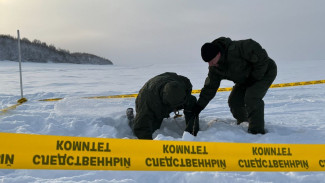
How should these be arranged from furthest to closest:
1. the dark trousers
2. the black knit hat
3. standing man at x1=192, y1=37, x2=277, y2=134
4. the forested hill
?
the forested hill, the dark trousers, standing man at x1=192, y1=37, x2=277, y2=134, the black knit hat

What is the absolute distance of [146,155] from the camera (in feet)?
8.74

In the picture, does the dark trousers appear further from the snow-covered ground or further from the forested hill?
the forested hill

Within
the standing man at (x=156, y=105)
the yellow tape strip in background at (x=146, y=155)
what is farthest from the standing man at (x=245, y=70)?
the yellow tape strip in background at (x=146, y=155)

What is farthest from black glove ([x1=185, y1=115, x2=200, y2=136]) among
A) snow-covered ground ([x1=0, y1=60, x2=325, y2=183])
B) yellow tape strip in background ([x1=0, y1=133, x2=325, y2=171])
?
yellow tape strip in background ([x1=0, y1=133, x2=325, y2=171])

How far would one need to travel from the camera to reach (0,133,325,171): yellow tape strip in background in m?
2.48

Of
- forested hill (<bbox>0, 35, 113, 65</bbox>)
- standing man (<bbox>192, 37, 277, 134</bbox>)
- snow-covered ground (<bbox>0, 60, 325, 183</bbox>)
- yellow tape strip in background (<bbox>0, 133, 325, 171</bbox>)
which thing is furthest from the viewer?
forested hill (<bbox>0, 35, 113, 65</bbox>)

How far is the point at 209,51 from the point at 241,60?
53cm

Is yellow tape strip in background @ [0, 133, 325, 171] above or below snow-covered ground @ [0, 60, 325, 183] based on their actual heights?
above

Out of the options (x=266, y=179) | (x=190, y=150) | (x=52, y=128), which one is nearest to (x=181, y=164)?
(x=190, y=150)

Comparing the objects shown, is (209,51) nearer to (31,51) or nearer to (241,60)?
(241,60)

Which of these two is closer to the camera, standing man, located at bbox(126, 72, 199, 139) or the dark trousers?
standing man, located at bbox(126, 72, 199, 139)

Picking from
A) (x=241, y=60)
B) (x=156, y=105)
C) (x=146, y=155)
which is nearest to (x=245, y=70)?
(x=241, y=60)

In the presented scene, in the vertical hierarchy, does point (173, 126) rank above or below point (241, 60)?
below

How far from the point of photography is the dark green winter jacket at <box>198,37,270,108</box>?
167 inches
